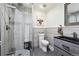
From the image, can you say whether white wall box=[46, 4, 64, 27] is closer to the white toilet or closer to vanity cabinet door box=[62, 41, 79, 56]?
the white toilet

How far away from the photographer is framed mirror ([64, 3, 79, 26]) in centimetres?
180

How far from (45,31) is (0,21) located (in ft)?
7.47

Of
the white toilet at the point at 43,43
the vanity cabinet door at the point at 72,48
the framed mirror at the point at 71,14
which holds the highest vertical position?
the framed mirror at the point at 71,14

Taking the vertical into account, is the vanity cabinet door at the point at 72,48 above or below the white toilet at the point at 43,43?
above

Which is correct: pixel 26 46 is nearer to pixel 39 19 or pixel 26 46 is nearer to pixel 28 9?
pixel 28 9

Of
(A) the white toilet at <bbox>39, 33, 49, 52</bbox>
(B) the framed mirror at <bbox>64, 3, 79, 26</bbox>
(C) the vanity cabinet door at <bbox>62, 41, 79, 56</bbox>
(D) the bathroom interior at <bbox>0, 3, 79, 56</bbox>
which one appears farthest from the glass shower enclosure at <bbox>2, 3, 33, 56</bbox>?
(B) the framed mirror at <bbox>64, 3, 79, 26</bbox>

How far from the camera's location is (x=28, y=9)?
1997 millimetres

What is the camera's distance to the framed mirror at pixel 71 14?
180 cm

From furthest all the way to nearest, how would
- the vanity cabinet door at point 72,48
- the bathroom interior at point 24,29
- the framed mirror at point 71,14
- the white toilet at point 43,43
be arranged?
the white toilet at point 43,43 → the framed mirror at point 71,14 → the bathroom interior at point 24,29 → the vanity cabinet door at point 72,48

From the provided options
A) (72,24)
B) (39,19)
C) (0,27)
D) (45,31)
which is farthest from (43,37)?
(0,27)

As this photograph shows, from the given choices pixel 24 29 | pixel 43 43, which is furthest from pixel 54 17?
pixel 24 29

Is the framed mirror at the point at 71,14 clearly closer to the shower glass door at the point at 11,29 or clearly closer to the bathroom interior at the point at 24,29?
the bathroom interior at the point at 24,29

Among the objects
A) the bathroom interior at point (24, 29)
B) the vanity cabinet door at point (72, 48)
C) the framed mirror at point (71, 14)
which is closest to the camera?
the vanity cabinet door at point (72, 48)

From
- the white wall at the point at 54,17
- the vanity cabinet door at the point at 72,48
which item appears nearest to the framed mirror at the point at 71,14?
the white wall at the point at 54,17
